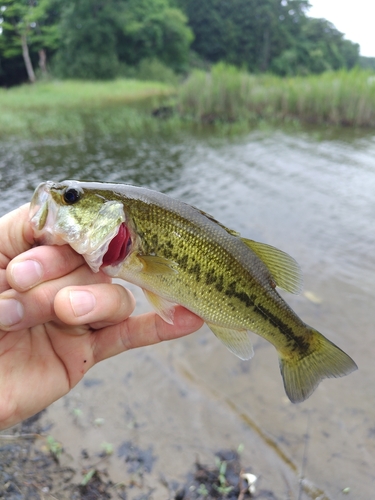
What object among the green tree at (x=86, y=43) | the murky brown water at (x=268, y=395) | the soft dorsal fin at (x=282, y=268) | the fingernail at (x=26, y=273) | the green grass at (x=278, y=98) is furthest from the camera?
the green tree at (x=86, y=43)

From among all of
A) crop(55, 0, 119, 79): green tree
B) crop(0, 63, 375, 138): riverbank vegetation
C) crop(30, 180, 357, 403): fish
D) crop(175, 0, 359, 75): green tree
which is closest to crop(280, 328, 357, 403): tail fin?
crop(30, 180, 357, 403): fish

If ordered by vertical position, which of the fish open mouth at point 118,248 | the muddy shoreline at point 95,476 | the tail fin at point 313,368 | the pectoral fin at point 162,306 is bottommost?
the muddy shoreline at point 95,476

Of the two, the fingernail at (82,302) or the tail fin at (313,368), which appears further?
the tail fin at (313,368)

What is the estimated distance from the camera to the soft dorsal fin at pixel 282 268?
2.47 meters

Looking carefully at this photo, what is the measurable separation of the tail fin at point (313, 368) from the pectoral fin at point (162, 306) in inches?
34.4

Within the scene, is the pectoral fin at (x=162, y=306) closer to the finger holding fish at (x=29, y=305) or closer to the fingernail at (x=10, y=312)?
the finger holding fish at (x=29, y=305)

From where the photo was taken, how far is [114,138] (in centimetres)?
1869

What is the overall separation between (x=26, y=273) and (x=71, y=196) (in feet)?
1.75

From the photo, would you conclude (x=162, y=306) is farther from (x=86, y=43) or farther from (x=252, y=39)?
(x=252, y=39)

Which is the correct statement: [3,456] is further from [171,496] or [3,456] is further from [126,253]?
[126,253]

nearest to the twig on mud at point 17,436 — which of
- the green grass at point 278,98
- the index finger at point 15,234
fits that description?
the index finger at point 15,234

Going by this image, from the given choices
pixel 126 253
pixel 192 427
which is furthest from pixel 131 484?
pixel 126 253

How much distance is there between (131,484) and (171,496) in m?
0.38

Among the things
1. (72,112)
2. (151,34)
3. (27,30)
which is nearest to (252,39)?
(151,34)
